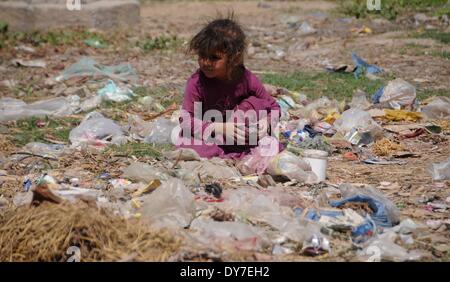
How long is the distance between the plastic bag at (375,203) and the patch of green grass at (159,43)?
6.35 meters

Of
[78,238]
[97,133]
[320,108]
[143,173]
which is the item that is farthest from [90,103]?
[78,238]

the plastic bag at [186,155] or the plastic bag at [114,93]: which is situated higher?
the plastic bag at [186,155]

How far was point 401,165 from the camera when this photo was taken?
18.0 ft

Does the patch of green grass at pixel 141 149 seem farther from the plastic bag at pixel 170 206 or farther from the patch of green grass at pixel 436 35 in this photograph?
the patch of green grass at pixel 436 35

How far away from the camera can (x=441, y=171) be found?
5098 mm

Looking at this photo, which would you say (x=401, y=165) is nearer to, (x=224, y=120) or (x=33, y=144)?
(x=224, y=120)

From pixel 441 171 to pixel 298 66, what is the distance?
4455 mm

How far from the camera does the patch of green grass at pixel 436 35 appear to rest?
32.9 feet

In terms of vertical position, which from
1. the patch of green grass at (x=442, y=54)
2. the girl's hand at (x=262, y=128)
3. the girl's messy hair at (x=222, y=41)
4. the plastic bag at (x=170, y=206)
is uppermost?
the girl's messy hair at (x=222, y=41)

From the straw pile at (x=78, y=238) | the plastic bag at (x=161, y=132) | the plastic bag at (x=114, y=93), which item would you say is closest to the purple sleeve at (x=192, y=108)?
the plastic bag at (x=161, y=132)

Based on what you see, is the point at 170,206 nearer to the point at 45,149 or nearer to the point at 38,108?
the point at 45,149

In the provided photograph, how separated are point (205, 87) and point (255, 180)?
91 cm

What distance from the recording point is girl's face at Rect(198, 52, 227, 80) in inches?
208
